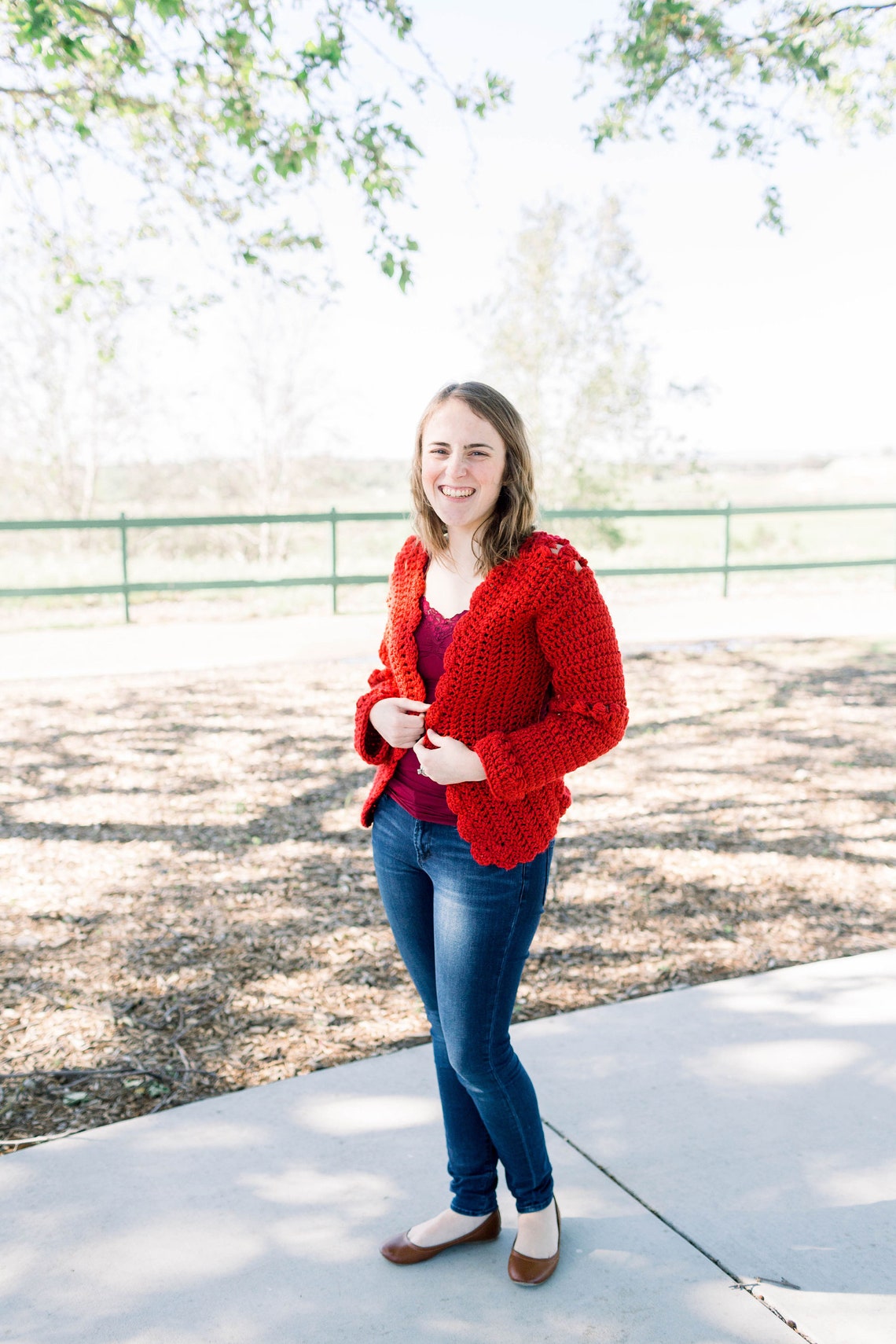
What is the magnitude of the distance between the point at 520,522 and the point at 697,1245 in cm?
150

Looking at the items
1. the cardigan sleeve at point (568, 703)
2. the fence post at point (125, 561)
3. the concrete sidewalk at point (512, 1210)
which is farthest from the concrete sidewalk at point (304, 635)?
the cardigan sleeve at point (568, 703)

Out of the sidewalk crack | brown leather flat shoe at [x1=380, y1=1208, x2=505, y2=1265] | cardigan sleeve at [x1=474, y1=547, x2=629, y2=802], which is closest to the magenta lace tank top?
cardigan sleeve at [x1=474, y1=547, x2=629, y2=802]

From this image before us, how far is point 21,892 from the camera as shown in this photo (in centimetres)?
439

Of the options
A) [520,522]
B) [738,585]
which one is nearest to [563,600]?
[520,522]

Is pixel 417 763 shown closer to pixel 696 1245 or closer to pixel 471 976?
pixel 471 976

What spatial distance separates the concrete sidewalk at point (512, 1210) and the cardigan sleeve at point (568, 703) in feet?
3.34

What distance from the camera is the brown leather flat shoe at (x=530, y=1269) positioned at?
7.05 ft

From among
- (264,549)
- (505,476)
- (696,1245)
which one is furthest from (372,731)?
(264,549)

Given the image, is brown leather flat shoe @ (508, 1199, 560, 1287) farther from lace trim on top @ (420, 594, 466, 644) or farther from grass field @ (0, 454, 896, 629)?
grass field @ (0, 454, 896, 629)

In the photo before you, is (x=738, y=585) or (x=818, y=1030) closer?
(x=818, y=1030)

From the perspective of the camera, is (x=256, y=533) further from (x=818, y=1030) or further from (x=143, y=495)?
(x=818, y=1030)

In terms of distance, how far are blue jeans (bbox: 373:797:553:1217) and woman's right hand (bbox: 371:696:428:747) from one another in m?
0.15

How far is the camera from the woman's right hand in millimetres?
2053

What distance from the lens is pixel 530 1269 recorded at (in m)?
2.16
